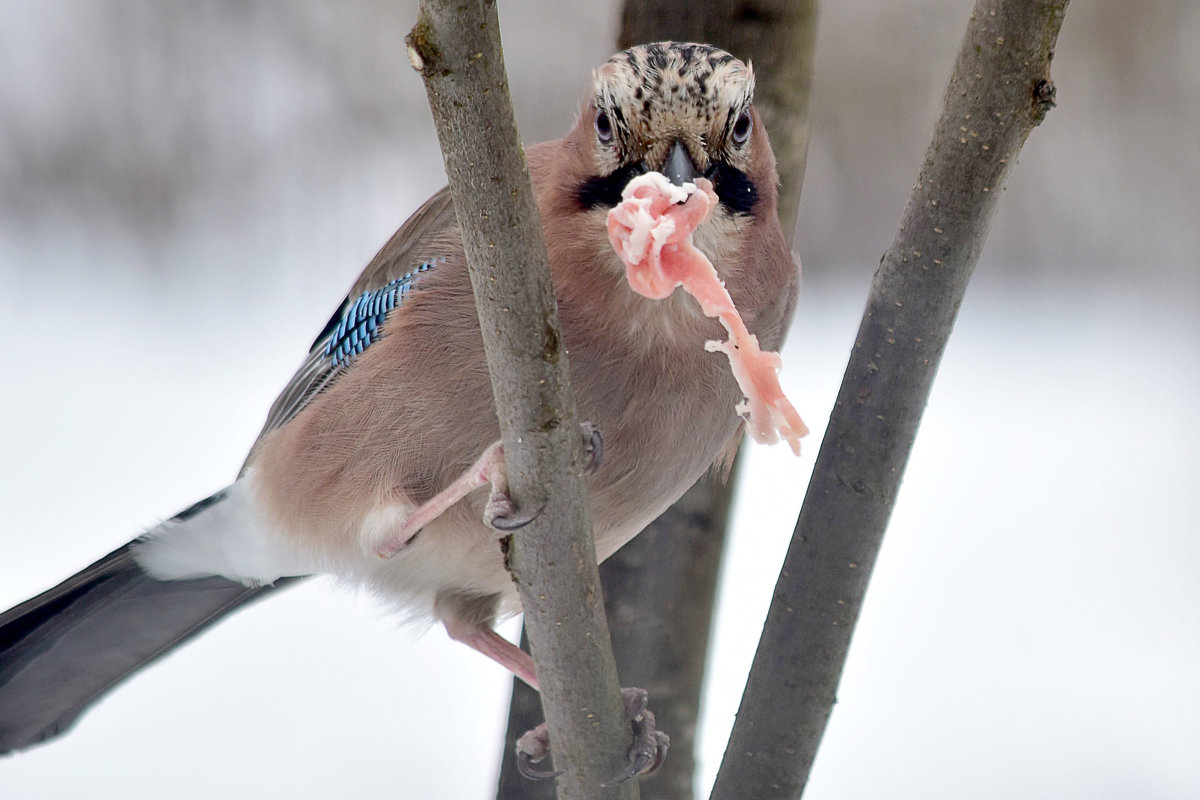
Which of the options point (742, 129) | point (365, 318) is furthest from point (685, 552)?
point (742, 129)

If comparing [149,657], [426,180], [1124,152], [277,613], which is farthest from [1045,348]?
[149,657]

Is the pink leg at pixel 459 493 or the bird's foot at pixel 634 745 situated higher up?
the pink leg at pixel 459 493

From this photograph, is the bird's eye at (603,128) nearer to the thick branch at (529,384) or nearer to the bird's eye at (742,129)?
the bird's eye at (742,129)

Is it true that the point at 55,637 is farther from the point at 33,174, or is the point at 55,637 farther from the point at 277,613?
the point at 33,174

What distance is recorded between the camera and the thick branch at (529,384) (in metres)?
1.01

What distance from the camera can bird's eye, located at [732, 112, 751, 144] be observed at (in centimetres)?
150

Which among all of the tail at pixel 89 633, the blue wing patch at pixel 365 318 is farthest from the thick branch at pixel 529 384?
the tail at pixel 89 633

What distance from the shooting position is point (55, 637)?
2.02m

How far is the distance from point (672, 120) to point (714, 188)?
11 cm

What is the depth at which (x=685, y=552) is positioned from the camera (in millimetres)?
1962

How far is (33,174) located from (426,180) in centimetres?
106

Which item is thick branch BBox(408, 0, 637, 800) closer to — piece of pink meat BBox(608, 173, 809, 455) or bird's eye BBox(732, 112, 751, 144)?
piece of pink meat BBox(608, 173, 809, 455)

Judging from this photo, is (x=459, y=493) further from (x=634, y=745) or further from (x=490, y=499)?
(x=634, y=745)

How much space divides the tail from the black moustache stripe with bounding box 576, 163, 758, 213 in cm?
94
